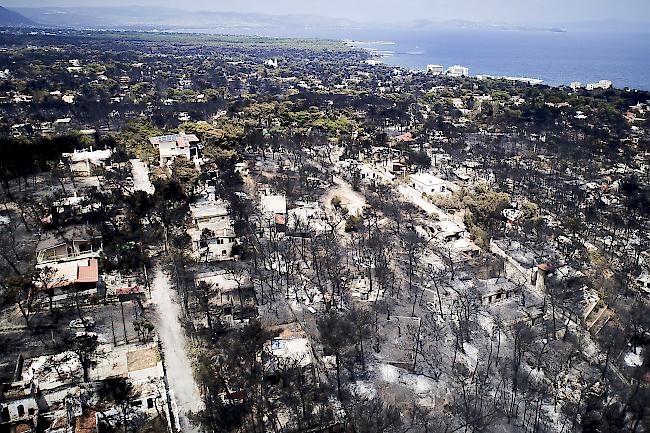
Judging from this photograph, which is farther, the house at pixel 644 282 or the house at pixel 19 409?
the house at pixel 644 282

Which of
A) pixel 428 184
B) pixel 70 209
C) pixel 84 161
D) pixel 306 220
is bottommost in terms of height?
pixel 306 220

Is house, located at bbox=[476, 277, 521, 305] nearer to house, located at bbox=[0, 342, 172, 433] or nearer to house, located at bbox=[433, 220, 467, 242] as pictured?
house, located at bbox=[433, 220, 467, 242]

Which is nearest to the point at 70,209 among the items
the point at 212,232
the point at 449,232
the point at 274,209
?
the point at 212,232

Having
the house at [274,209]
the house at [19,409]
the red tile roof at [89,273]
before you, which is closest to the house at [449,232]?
the house at [274,209]

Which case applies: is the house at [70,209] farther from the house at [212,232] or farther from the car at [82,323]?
the car at [82,323]

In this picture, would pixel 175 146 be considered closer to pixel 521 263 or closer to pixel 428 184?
pixel 428 184

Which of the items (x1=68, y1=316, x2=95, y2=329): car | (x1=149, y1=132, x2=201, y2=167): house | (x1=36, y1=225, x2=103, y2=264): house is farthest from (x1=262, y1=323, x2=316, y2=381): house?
(x1=149, y1=132, x2=201, y2=167): house

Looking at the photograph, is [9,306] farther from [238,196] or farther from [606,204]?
[606,204]
